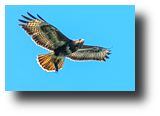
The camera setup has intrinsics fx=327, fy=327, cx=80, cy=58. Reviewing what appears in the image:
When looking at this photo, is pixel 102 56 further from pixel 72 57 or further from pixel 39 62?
pixel 39 62

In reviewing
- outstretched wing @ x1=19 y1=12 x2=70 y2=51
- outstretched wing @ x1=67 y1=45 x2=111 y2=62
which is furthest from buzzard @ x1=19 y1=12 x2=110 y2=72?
outstretched wing @ x1=67 y1=45 x2=111 y2=62

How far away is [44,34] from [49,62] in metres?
1.19

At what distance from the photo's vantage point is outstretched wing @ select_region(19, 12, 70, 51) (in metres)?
12.4

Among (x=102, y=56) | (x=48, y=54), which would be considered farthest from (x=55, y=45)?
(x=102, y=56)

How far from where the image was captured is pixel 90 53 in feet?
46.3

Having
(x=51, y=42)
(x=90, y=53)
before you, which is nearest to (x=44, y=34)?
(x=51, y=42)

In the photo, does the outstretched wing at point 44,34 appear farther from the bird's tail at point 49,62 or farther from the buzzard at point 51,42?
the bird's tail at point 49,62

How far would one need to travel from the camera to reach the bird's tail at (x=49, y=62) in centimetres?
1301

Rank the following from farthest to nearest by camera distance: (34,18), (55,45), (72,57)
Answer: (72,57)
(55,45)
(34,18)

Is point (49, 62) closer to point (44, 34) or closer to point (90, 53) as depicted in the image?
point (44, 34)

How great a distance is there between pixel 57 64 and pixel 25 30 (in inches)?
74.5

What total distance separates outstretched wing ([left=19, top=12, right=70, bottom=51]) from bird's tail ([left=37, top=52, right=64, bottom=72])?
0.35 m

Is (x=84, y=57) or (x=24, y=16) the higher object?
(x=24, y=16)

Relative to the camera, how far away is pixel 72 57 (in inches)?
550
